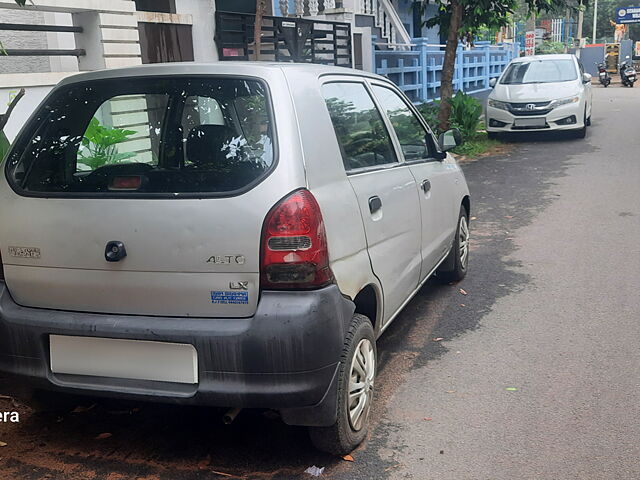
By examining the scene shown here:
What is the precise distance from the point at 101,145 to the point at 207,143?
71cm

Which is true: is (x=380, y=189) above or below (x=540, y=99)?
above

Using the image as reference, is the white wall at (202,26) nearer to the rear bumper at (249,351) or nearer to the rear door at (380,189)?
the rear door at (380,189)

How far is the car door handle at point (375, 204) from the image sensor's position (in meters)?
3.61

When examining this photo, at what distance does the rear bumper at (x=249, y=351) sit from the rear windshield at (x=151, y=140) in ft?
1.75

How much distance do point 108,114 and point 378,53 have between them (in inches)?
580

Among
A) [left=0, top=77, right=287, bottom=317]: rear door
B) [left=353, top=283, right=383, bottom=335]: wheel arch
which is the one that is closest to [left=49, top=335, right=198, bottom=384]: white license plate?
[left=0, top=77, right=287, bottom=317]: rear door

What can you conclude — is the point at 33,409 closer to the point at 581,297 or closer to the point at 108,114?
the point at 108,114

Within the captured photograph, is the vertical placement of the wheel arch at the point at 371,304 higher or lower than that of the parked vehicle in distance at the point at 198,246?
lower

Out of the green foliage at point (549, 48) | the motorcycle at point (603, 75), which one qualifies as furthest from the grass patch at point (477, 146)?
the green foliage at point (549, 48)

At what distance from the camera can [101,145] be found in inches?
143

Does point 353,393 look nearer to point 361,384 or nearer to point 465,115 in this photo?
point 361,384

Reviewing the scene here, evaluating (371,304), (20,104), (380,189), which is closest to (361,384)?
(371,304)

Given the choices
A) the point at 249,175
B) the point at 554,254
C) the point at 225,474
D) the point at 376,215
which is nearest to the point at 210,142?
the point at 249,175

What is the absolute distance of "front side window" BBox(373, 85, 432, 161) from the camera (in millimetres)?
4523
